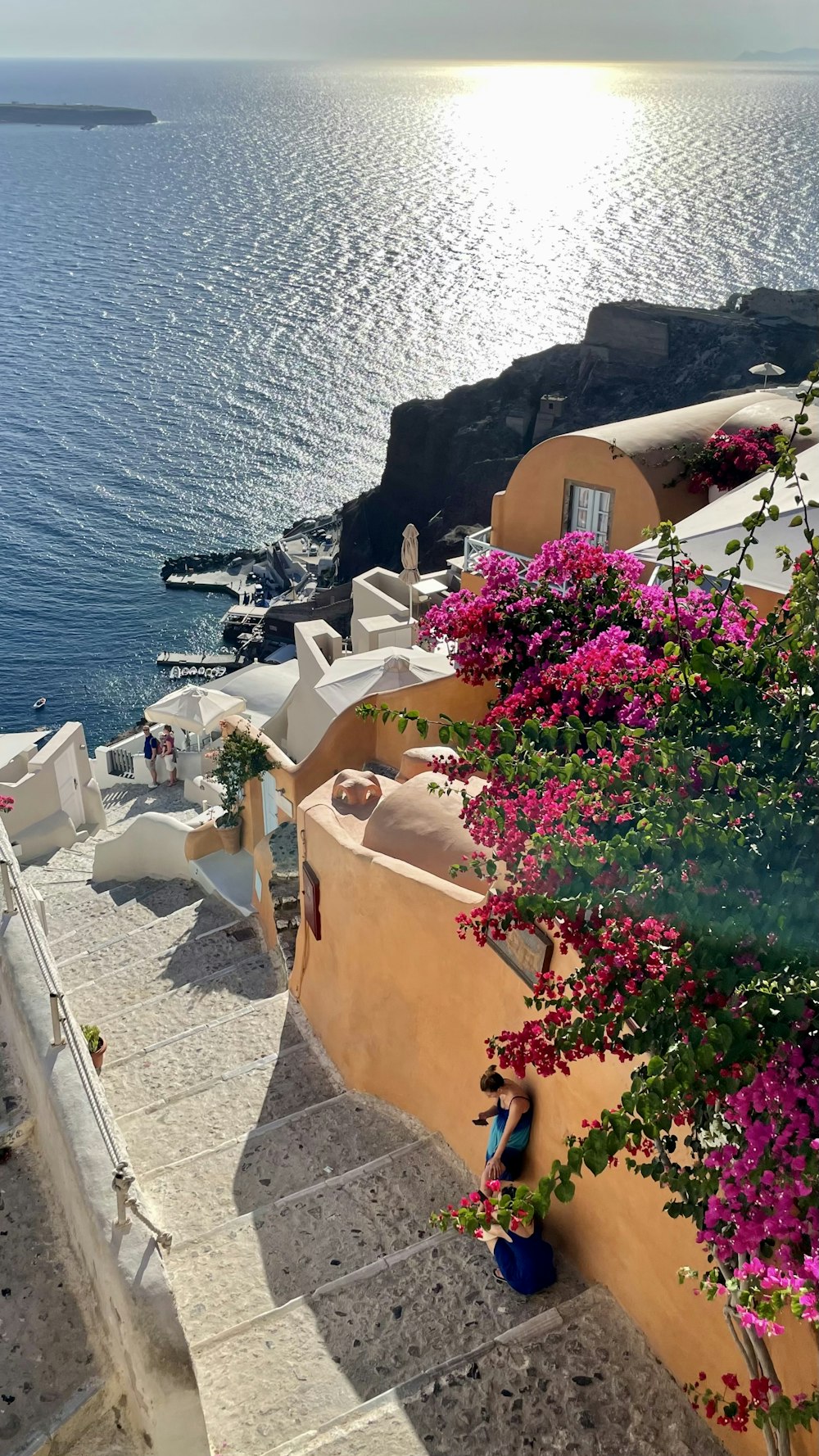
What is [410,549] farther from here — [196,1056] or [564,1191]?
[564,1191]

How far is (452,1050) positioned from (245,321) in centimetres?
10384

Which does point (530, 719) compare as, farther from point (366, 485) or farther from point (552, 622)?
point (366, 485)

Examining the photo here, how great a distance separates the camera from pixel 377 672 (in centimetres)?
1708

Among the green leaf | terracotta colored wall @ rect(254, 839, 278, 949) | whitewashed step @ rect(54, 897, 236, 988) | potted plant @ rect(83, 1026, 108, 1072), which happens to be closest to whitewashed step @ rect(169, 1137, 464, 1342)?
potted plant @ rect(83, 1026, 108, 1072)

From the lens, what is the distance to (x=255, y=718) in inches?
1105

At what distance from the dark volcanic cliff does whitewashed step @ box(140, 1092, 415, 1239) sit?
42116 millimetres

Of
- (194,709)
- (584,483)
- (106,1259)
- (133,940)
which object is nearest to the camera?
(106,1259)

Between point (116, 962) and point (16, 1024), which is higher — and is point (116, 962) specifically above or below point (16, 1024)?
below

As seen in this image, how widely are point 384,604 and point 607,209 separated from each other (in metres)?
139

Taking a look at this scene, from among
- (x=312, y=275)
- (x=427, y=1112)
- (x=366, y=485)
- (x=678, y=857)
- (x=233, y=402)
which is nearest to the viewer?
(x=678, y=857)

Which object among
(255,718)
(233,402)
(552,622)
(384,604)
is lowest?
(233,402)

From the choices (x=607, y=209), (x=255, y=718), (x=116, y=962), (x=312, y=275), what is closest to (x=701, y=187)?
(x=607, y=209)

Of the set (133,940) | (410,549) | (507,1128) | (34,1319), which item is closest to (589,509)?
(410,549)

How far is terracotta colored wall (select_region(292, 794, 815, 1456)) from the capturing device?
5746mm
